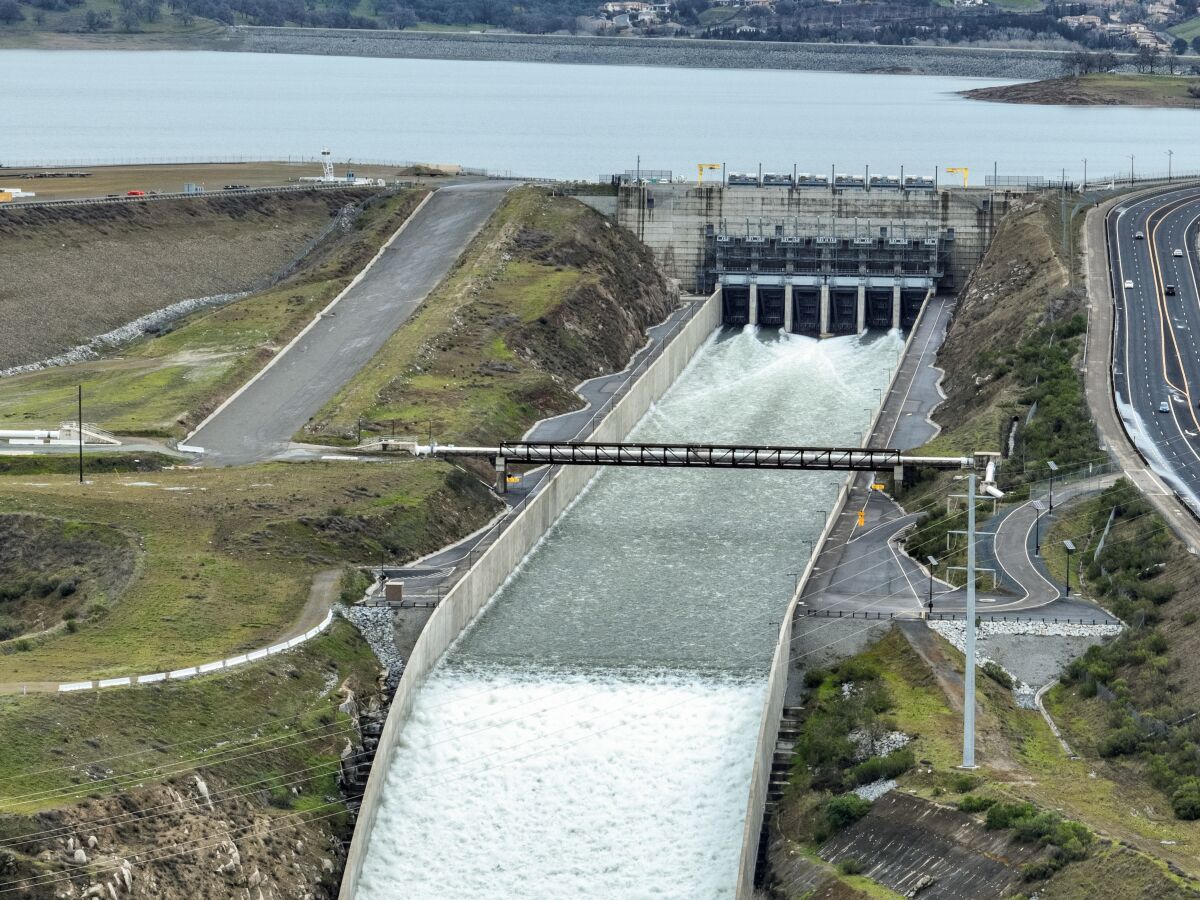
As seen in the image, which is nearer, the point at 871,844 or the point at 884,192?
the point at 871,844

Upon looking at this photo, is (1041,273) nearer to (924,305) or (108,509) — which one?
(924,305)

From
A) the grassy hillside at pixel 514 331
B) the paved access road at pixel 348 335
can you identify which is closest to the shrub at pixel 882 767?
the grassy hillside at pixel 514 331

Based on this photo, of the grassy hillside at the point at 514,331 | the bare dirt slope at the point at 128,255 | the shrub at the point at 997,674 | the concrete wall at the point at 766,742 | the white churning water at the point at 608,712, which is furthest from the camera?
the bare dirt slope at the point at 128,255

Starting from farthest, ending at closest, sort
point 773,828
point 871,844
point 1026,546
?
point 1026,546 < point 773,828 < point 871,844

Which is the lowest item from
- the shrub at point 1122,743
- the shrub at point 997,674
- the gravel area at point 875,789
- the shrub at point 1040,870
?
the gravel area at point 875,789

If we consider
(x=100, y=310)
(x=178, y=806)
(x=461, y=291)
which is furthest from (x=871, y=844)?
(x=100, y=310)

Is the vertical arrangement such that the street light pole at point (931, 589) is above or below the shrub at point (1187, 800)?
below

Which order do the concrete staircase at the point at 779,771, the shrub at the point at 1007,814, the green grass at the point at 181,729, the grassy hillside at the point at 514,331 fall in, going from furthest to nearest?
the grassy hillside at the point at 514,331
the concrete staircase at the point at 779,771
the green grass at the point at 181,729
the shrub at the point at 1007,814

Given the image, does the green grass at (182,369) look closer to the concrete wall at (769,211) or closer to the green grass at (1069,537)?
the concrete wall at (769,211)
